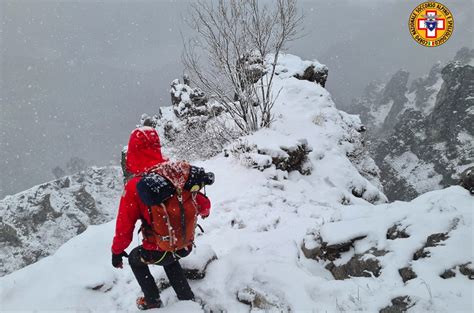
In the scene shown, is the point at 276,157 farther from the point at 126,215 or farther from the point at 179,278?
the point at 126,215

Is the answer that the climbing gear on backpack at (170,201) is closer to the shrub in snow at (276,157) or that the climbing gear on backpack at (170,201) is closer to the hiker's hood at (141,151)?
the hiker's hood at (141,151)

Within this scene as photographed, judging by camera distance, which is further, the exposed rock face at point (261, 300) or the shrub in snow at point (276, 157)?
the shrub in snow at point (276, 157)

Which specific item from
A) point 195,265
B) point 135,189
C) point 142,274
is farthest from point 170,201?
point 195,265

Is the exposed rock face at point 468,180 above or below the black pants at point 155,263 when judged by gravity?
above

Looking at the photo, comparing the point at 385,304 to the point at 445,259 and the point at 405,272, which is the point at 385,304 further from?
the point at 445,259

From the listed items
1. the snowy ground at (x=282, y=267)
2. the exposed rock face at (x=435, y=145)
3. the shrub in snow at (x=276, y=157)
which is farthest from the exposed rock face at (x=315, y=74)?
the exposed rock face at (x=435, y=145)

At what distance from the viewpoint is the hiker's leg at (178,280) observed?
3553mm

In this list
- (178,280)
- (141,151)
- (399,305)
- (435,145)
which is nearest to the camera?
(399,305)

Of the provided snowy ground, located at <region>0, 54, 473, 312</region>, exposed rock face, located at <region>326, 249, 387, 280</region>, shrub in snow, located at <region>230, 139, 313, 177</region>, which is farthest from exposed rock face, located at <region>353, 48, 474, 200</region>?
exposed rock face, located at <region>326, 249, 387, 280</region>

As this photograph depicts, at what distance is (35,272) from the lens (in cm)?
432

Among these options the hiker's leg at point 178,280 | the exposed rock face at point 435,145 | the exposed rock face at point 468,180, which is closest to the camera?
the hiker's leg at point 178,280

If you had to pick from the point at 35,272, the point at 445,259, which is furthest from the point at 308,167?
the point at 35,272

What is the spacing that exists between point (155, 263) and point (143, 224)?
0.44m

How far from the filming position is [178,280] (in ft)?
11.7
